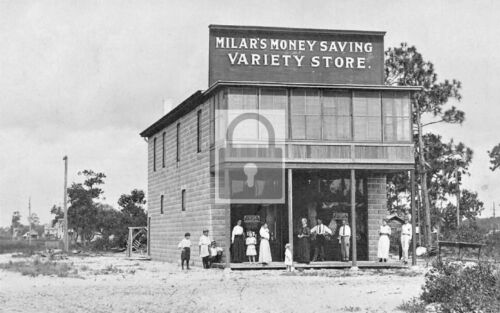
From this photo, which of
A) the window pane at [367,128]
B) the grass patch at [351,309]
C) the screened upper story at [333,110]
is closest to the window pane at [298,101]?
the screened upper story at [333,110]

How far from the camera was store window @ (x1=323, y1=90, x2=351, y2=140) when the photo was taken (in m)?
27.7

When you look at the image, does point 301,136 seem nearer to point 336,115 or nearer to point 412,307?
point 336,115

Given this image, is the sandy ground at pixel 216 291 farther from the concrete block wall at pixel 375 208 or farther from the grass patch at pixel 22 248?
the grass patch at pixel 22 248

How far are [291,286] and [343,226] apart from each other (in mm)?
8660

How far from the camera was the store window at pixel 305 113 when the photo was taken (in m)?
27.4

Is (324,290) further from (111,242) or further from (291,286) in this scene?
(111,242)

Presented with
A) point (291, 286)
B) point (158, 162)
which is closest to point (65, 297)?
point (291, 286)

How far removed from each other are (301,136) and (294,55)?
4.39 meters

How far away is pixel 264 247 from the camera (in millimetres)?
27438

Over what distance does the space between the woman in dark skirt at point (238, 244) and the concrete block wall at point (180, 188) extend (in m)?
0.95

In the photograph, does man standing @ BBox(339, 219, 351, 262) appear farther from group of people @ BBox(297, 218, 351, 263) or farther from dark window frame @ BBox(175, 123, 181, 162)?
dark window frame @ BBox(175, 123, 181, 162)

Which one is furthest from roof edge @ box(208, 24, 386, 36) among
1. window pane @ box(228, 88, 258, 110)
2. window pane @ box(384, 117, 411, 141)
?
window pane @ box(384, 117, 411, 141)

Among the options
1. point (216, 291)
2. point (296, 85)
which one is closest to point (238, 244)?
point (296, 85)

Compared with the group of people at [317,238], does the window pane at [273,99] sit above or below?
above
